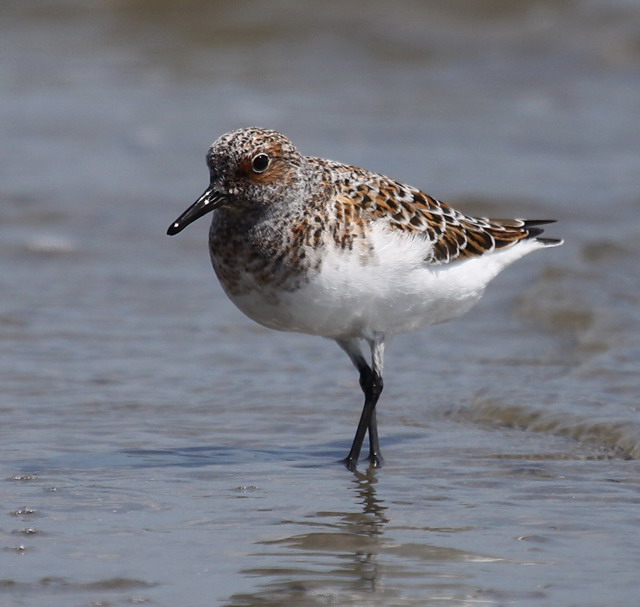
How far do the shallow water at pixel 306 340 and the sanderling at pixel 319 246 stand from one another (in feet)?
2.64

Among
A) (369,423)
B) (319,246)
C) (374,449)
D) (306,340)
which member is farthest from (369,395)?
(306,340)

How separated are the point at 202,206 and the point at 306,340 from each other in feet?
9.73

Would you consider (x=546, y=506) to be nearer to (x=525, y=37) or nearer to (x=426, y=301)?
(x=426, y=301)

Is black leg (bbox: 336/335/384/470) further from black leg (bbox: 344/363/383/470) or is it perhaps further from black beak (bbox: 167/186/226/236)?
black beak (bbox: 167/186/226/236)

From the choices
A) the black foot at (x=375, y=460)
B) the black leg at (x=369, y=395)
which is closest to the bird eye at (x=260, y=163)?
the black leg at (x=369, y=395)

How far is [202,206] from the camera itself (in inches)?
Answer: 250

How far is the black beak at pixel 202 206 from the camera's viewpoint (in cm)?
633

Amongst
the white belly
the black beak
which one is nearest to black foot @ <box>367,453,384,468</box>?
the white belly

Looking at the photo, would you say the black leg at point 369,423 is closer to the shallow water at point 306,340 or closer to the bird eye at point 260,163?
the shallow water at point 306,340

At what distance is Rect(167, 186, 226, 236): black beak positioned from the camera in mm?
6328

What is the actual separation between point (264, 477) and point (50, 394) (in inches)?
77.2

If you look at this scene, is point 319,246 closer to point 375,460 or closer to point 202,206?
point 202,206

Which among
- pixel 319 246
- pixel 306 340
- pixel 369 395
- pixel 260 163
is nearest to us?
pixel 319 246

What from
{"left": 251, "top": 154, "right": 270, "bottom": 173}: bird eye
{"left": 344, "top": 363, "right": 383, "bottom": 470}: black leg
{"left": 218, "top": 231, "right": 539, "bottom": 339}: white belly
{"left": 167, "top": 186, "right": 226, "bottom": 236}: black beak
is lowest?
{"left": 344, "top": 363, "right": 383, "bottom": 470}: black leg
